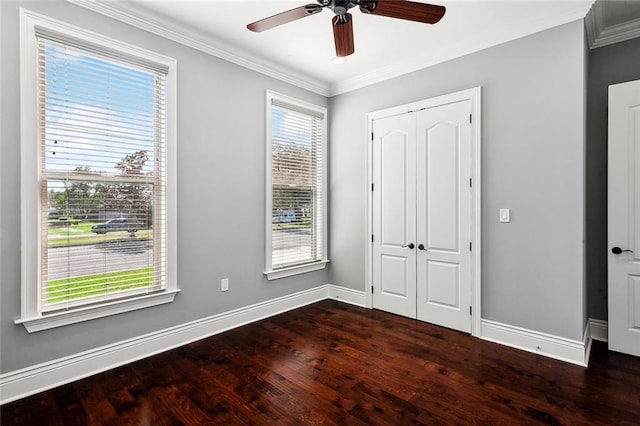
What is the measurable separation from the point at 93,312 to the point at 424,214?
3.16 metres

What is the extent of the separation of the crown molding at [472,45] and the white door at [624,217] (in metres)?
0.77

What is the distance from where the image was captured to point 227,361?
264 centimetres

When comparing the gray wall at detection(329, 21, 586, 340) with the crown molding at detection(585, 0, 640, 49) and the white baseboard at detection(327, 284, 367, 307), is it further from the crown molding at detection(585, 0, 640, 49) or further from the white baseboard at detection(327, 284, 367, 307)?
the white baseboard at detection(327, 284, 367, 307)

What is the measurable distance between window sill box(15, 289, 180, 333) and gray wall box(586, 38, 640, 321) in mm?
3947

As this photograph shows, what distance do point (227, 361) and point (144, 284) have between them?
0.98m

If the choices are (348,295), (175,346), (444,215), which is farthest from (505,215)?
(175,346)

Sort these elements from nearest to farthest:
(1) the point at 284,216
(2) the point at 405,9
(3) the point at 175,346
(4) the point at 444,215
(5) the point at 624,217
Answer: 1. (2) the point at 405,9
2. (5) the point at 624,217
3. (3) the point at 175,346
4. (4) the point at 444,215
5. (1) the point at 284,216

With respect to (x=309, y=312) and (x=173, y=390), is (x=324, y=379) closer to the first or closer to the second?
(x=173, y=390)

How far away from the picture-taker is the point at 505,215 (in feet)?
9.76

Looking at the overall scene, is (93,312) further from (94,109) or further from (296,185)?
(296,185)

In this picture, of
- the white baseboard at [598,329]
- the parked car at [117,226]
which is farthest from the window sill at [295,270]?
the white baseboard at [598,329]

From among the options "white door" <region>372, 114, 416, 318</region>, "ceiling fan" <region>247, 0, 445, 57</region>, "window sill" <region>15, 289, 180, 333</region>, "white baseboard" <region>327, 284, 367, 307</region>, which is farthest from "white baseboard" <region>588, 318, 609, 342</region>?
"window sill" <region>15, 289, 180, 333</region>

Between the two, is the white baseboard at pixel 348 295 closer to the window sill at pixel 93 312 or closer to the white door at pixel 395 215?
the white door at pixel 395 215

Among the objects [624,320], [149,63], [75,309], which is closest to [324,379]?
[75,309]
